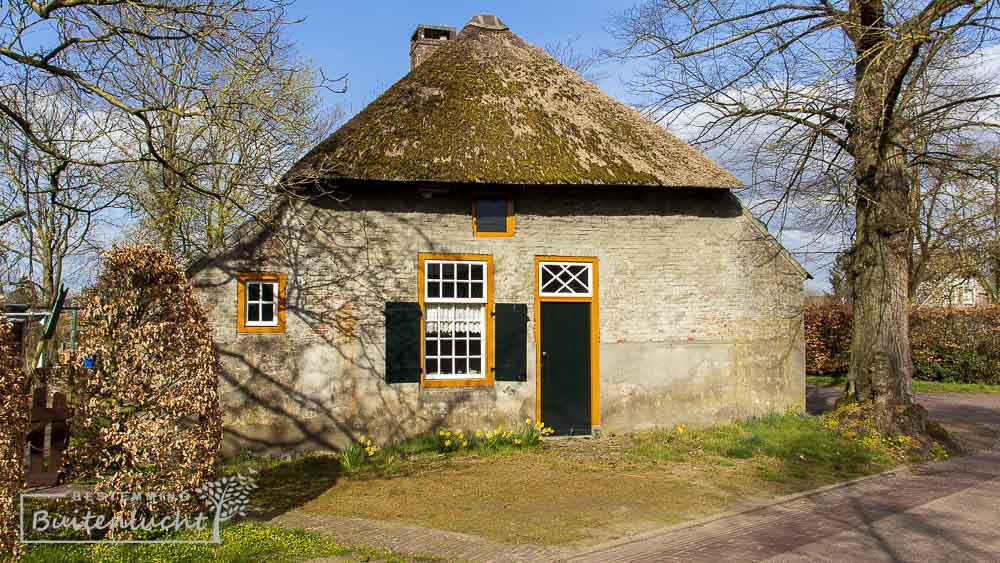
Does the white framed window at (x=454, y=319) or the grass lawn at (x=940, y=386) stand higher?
the white framed window at (x=454, y=319)

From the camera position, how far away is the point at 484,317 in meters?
11.7

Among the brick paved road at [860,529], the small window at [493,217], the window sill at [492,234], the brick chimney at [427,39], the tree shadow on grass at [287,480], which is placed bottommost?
the brick paved road at [860,529]

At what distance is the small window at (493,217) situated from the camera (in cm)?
1177

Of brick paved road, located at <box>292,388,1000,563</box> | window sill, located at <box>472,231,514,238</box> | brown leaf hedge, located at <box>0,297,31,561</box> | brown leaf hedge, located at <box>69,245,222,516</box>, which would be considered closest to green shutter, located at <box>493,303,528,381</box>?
window sill, located at <box>472,231,514,238</box>

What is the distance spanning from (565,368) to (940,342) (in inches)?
587

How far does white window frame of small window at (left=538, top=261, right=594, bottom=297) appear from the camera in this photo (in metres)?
12.0

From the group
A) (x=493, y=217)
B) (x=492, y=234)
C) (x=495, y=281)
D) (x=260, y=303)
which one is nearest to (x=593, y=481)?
(x=495, y=281)

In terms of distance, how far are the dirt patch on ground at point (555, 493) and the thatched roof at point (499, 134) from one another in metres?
Result: 4.04

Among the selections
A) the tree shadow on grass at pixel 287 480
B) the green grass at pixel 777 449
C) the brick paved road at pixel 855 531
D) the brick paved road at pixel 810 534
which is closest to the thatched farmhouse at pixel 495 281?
the tree shadow on grass at pixel 287 480

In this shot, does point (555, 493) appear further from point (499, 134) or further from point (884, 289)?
point (884, 289)

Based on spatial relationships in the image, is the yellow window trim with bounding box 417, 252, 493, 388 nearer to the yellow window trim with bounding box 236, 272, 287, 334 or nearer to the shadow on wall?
the shadow on wall

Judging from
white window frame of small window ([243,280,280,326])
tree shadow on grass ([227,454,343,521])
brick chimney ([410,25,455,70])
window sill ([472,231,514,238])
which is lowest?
tree shadow on grass ([227,454,343,521])

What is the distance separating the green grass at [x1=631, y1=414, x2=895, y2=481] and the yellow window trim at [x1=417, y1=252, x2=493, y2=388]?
242 centimetres

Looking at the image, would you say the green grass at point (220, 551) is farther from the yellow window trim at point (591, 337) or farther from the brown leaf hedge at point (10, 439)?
the yellow window trim at point (591, 337)
